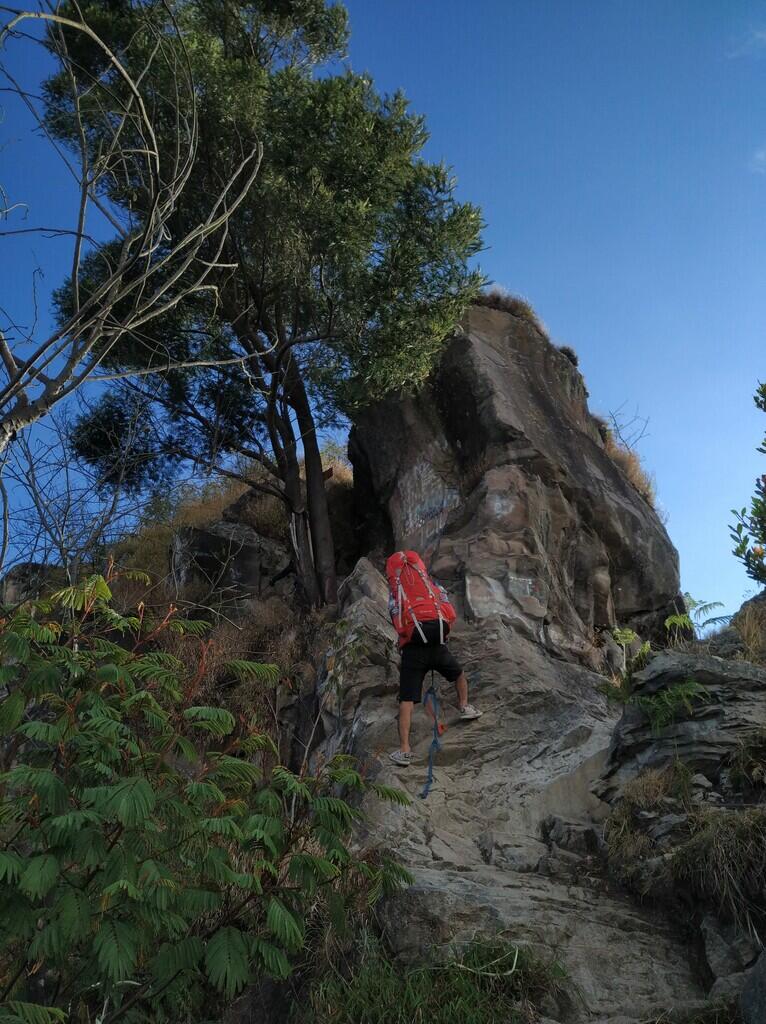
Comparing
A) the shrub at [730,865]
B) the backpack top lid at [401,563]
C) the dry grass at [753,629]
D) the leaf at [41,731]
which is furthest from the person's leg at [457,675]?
the leaf at [41,731]

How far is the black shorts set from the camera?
8125 millimetres

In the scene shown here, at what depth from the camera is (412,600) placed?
A: 27.1ft

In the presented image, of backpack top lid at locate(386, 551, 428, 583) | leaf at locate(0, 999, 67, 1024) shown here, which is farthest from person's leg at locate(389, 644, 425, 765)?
leaf at locate(0, 999, 67, 1024)

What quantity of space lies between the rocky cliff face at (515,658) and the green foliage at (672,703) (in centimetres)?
24

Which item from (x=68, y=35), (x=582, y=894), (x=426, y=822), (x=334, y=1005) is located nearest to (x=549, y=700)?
(x=426, y=822)

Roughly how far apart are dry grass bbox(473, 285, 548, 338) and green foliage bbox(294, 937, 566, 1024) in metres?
13.3

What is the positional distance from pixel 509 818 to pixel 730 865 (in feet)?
8.31

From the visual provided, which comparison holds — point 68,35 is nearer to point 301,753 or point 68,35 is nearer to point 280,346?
point 280,346

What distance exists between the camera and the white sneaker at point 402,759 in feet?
26.3

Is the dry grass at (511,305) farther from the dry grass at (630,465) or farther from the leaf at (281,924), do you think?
the leaf at (281,924)

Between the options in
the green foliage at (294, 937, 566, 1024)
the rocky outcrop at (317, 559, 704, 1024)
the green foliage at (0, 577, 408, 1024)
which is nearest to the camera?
the green foliage at (0, 577, 408, 1024)

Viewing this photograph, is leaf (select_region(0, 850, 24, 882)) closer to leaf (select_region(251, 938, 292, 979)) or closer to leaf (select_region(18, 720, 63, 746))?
leaf (select_region(18, 720, 63, 746))

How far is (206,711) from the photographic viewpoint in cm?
364

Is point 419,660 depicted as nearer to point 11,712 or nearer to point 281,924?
point 281,924
